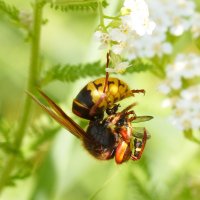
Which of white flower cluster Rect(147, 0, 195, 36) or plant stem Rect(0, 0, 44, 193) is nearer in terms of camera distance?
plant stem Rect(0, 0, 44, 193)

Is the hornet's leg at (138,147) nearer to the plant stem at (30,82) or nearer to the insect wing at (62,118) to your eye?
the insect wing at (62,118)

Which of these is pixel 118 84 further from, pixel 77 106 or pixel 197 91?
pixel 197 91

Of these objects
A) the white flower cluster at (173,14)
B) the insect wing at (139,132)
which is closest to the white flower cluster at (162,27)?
the white flower cluster at (173,14)

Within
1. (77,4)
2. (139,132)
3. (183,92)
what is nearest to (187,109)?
(183,92)

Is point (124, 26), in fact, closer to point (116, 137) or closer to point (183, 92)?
Answer: point (116, 137)

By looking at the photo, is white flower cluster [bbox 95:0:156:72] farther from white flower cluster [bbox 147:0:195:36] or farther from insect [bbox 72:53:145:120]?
white flower cluster [bbox 147:0:195:36]

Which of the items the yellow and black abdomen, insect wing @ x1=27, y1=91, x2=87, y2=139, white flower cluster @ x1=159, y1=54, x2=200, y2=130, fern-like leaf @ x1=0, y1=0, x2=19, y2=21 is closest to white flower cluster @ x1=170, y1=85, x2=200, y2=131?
white flower cluster @ x1=159, y1=54, x2=200, y2=130

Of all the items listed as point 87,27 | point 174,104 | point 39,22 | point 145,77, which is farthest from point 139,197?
point 87,27
